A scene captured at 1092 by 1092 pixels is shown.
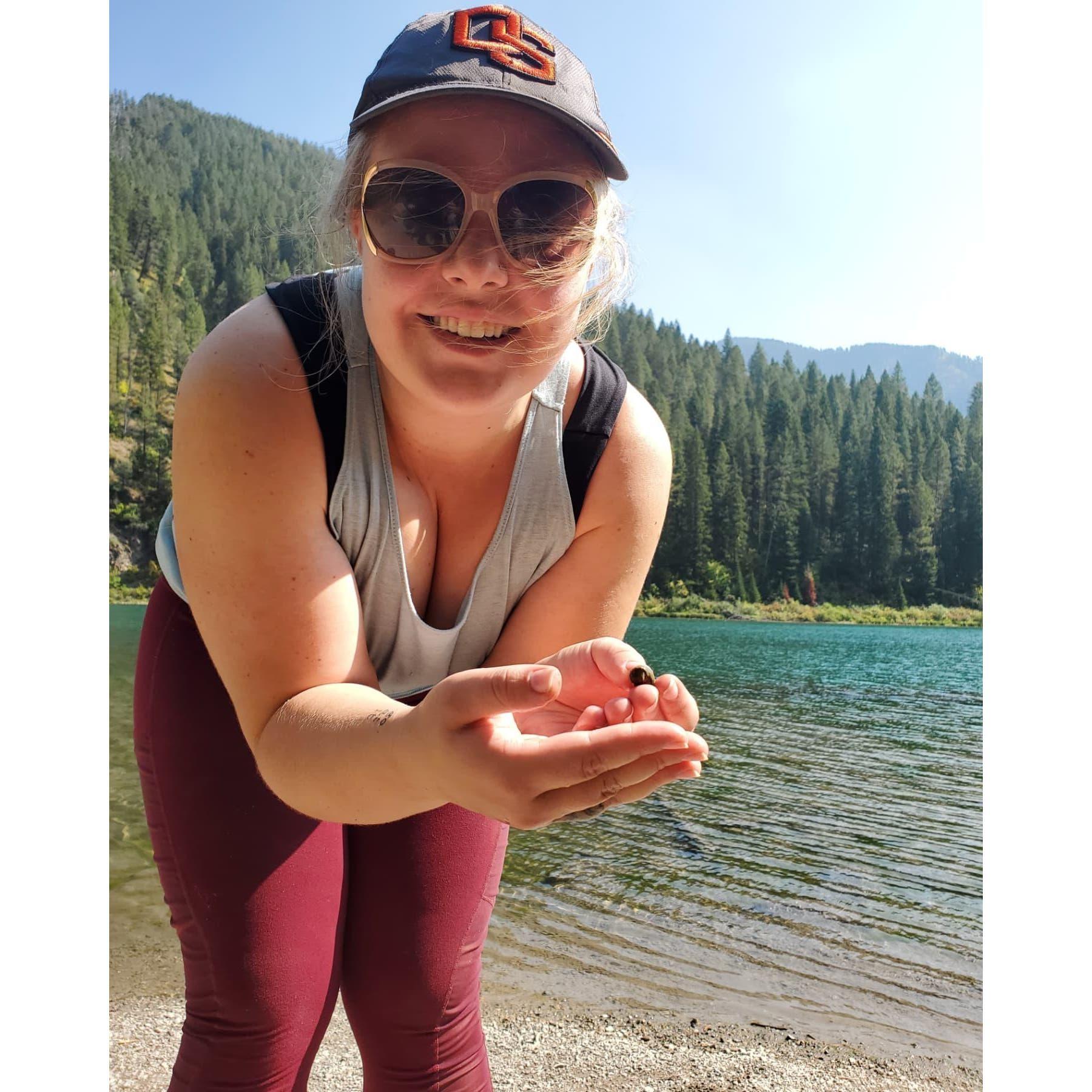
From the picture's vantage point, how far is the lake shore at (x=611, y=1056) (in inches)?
165

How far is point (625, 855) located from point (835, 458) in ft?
198

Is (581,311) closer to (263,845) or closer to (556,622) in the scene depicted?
(556,622)

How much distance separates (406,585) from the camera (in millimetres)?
1753

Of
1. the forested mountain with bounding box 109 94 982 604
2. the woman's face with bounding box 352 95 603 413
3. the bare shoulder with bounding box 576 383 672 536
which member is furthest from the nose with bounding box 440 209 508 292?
the forested mountain with bounding box 109 94 982 604

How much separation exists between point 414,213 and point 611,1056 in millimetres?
4360

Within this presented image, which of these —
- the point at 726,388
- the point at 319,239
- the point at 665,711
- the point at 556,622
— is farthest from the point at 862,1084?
the point at 726,388

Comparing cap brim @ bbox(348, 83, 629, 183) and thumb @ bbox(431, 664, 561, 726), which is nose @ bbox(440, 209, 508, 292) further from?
thumb @ bbox(431, 664, 561, 726)

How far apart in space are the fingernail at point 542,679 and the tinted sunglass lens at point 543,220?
2.57 feet

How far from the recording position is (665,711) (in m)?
1.22

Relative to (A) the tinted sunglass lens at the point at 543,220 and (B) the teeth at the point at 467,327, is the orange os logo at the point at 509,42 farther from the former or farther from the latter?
(B) the teeth at the point at 467,327

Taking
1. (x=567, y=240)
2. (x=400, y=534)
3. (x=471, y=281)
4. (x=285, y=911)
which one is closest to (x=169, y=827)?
(x=285, y=911)

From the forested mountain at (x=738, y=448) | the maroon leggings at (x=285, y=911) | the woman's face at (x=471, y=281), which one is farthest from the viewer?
the forested mountain at (x=738, y=448)

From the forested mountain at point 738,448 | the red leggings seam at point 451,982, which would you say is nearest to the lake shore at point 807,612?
the forested mountain at point 738,448

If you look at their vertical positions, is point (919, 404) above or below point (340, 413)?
above
